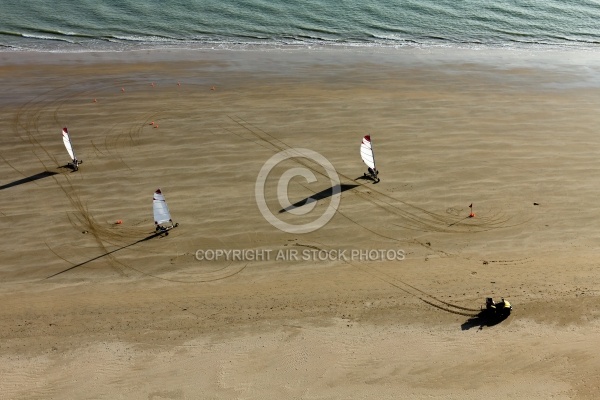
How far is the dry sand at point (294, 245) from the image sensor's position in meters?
13.6

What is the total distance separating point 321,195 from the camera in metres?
20.5

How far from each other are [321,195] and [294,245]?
325 centimetres

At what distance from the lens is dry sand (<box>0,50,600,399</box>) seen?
13625 millimetres

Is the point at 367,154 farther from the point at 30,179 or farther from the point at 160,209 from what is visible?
the point at 30,179

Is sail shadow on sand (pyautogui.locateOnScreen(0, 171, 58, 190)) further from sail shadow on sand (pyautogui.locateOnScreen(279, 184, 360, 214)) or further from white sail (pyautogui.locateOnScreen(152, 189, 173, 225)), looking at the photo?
Result: sail shadow on sand (pyautogui.locateOnScreen(279, 184, 360, 214))

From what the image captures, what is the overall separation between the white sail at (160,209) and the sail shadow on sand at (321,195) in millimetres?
4034

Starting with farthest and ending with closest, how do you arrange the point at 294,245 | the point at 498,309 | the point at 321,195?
1. the point at 321,195
2. the point at 294,245
3. the point at 498,309

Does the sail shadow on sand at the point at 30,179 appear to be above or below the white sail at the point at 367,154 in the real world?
below

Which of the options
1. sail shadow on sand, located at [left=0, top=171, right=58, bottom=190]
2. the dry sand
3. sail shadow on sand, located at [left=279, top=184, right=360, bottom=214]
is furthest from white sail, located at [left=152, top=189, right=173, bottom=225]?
sail shadow on sand, located at [left=0, top=171, right=58, bottom=190]

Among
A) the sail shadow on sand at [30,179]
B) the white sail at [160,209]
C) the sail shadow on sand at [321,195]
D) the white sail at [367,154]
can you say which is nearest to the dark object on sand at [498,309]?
the sail shadow on sand at [321,195]

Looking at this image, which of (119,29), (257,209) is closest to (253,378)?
(257,209)

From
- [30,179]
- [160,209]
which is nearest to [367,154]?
[160,209]

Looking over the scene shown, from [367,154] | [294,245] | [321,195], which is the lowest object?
[294,245]

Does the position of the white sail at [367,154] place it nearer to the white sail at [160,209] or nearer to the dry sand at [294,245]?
the dry sand at [294,245]
